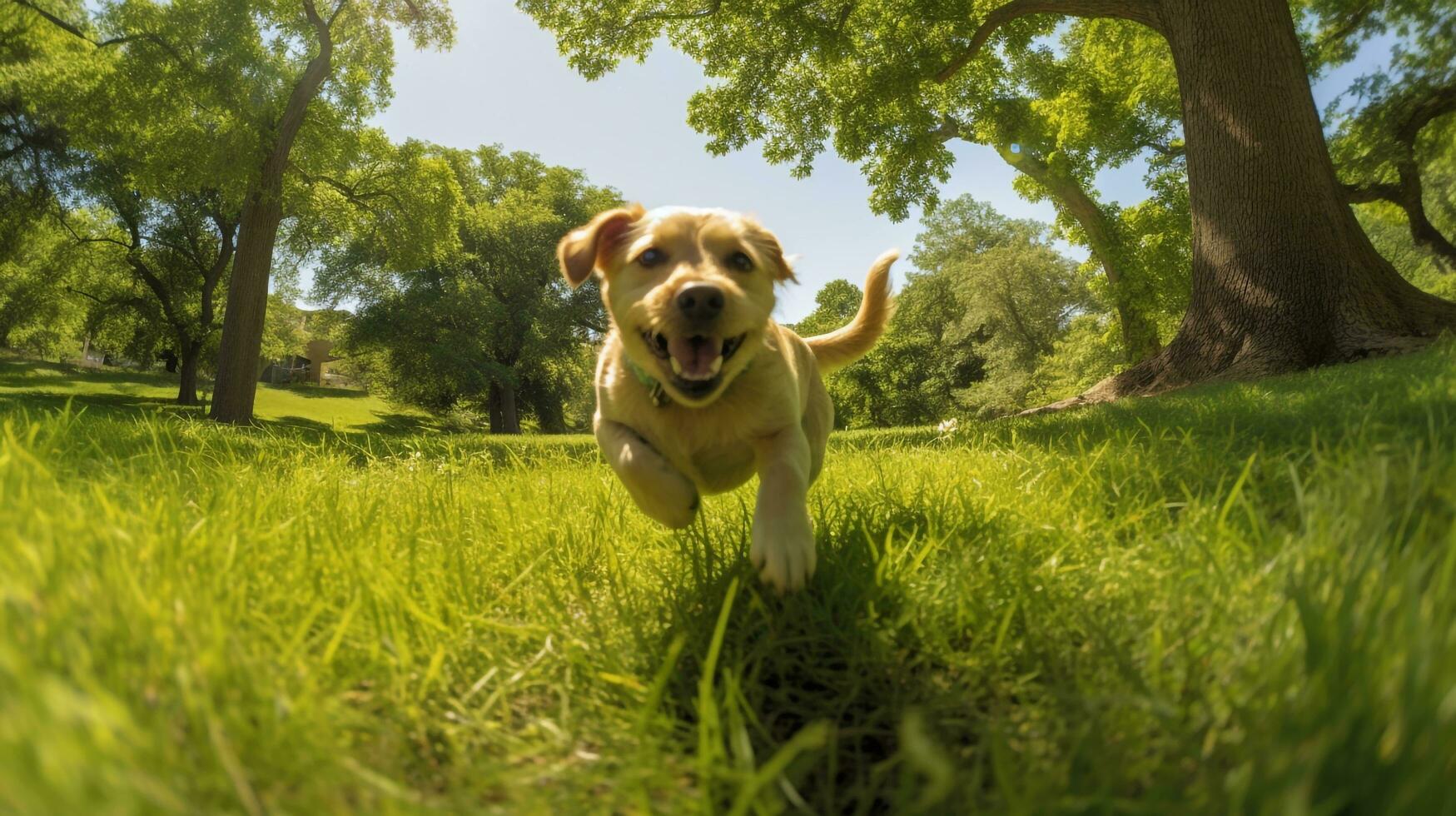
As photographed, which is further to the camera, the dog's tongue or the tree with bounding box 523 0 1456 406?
the tree with bounding box 523 0 1456 406

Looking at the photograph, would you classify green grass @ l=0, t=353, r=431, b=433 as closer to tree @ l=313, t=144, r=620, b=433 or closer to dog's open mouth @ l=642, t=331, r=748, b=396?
tree @ l=313, t=144, r=620, b=433

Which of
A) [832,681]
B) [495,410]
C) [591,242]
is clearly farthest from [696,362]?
[495,410]

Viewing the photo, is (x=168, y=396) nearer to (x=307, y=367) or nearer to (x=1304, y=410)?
(x=1304, y=410)

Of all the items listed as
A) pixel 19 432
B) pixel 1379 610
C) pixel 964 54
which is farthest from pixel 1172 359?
pixel 19 432

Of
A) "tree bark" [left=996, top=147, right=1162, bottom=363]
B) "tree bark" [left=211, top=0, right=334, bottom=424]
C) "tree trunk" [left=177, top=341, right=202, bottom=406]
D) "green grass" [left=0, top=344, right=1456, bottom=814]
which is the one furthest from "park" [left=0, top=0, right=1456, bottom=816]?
"tree trunk" [left=177, top=341, right=202, bottom=406]

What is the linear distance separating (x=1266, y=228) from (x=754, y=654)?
8346mm

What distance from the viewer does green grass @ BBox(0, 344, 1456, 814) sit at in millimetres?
930

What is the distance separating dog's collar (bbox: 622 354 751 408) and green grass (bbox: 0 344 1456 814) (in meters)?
0.57

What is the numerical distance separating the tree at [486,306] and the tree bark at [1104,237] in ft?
70.4

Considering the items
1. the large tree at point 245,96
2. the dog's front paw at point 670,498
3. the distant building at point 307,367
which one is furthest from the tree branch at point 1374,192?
the distant building at point 307,367

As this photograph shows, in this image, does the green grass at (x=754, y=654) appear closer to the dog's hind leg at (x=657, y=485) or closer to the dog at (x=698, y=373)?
the dog's hind leg at (x=657, y=485)

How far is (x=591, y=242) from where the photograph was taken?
3.11 m

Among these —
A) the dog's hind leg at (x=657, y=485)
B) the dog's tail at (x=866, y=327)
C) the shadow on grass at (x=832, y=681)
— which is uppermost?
the dog's tail at (x=866, y=327)

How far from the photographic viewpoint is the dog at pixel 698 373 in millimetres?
2383
